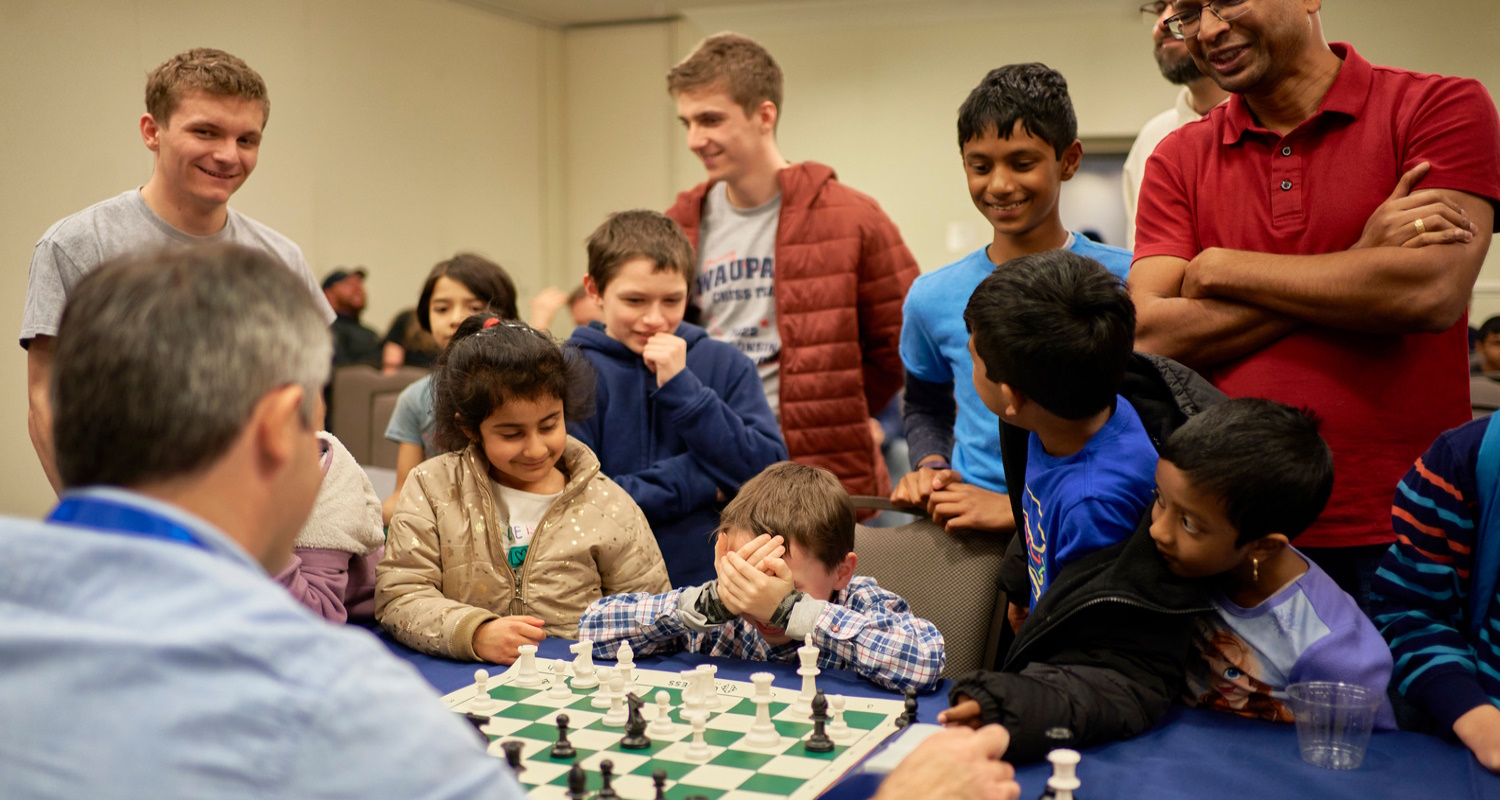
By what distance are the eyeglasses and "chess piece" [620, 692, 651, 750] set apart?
5.40ft

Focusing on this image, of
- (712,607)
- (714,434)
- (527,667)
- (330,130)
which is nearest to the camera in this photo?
(527,667)

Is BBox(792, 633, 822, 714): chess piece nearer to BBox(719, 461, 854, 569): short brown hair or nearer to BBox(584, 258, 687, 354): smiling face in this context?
BBox(719, 461, 854, 569): short brown hair

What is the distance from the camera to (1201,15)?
2.20m

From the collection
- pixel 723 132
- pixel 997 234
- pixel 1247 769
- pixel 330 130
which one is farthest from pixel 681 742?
pixel 330 130

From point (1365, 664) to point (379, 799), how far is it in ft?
4.51

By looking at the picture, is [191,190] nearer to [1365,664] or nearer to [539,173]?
[1365,664]

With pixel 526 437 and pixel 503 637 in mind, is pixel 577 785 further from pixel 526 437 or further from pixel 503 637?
pixel 526 437

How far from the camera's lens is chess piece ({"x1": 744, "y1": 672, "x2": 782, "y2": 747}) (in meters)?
1.56

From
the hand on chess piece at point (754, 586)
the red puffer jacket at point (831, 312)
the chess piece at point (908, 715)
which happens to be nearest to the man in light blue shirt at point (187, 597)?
the chess piece at point (908, 715)

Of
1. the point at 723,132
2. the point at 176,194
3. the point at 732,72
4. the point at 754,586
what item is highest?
the point at 732,72

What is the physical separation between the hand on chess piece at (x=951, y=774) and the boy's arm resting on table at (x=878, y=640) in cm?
42

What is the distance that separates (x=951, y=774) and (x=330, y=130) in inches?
313

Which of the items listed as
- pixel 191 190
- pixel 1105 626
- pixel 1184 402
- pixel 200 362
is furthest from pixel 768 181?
pixel 200 362

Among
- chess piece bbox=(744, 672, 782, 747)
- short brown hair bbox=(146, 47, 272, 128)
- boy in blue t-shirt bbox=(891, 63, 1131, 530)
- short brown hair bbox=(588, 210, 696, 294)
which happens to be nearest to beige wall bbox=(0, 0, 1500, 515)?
short brown hair bbox=(146, 47, 272, 128)
